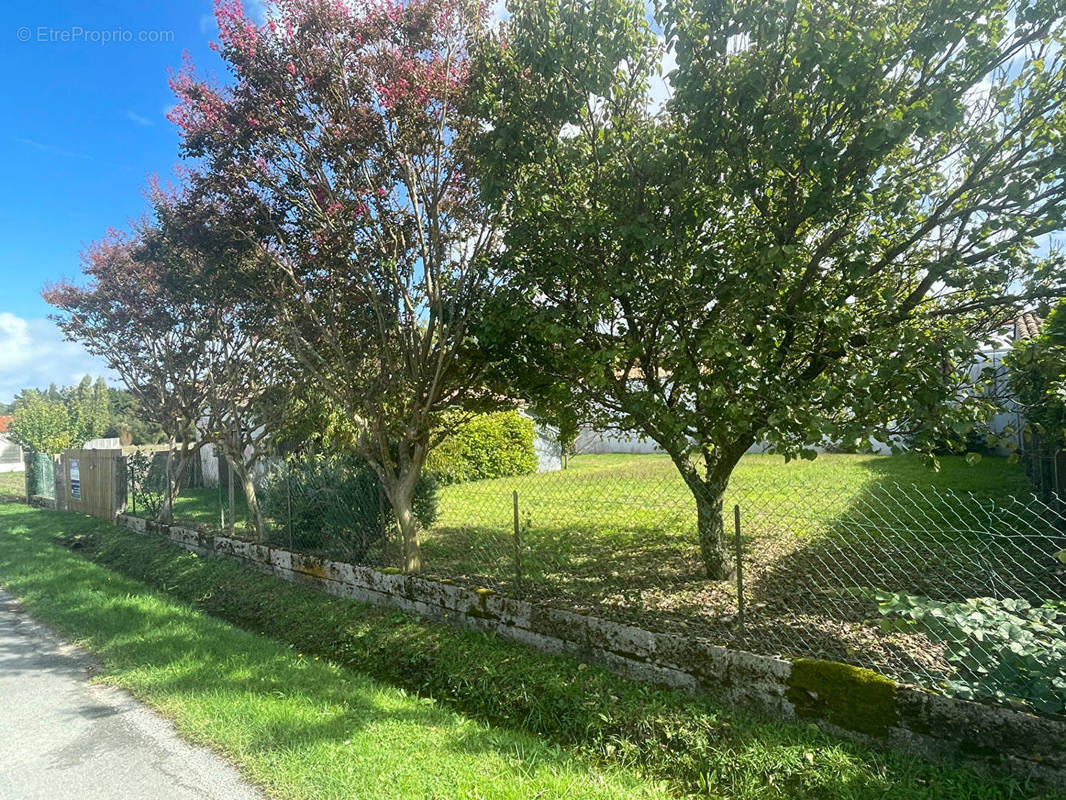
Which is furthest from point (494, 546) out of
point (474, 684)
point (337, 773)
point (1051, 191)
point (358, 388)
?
point (1051, 191)

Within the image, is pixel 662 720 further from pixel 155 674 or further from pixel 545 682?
pixel 155 674

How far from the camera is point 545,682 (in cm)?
415

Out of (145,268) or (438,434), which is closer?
(438,434)

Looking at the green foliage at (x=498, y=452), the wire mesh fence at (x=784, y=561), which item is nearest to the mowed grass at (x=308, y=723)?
the wire mesh fence at (x=784, y=561)

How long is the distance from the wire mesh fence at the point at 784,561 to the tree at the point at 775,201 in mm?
901

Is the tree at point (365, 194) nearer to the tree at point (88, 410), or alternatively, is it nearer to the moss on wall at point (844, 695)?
the moss on wall at point (844, 695)

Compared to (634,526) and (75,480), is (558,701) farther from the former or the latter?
(75,480)

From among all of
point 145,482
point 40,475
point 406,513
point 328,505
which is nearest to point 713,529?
point 406,513

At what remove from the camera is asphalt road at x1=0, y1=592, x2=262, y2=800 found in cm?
306

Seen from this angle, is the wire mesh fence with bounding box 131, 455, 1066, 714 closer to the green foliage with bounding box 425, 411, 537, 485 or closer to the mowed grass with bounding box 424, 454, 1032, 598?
the mowed grass with bounding box 424, 454, 1032, 598

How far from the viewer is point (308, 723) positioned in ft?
12.0

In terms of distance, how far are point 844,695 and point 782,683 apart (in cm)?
34

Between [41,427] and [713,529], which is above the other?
[41,427]

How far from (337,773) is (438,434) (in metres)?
3.93
